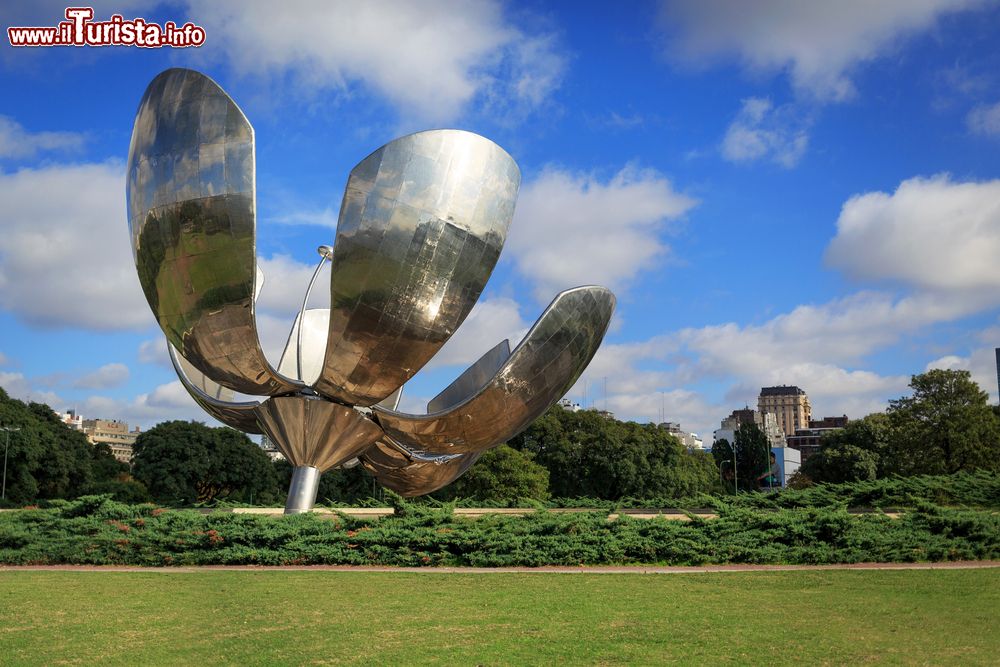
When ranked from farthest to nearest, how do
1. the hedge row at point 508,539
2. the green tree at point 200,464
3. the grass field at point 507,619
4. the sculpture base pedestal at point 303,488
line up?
the green tree at point 200,464 < the sculpture base pedestal at point 303,488 < the hedge row at point 508,539 < the grass field at point 507,619

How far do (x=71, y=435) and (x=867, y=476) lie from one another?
159ft

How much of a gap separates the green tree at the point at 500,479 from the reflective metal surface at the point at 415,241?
27.4 m

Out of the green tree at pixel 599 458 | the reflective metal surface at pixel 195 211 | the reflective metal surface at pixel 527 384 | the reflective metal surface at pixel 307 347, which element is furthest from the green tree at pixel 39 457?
the reflective metal surface at pixel 195 211

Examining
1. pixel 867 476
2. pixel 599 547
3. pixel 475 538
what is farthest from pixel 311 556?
pixel 867 476

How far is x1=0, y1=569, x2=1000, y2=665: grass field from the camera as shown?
22.8 ft

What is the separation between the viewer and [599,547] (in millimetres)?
13500

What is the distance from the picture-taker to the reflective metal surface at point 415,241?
498 inches

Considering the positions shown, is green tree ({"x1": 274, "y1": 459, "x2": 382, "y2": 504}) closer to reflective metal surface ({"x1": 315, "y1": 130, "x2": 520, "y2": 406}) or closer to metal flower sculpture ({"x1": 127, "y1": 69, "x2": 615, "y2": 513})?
metal flower sculpture ({"x1": 127, "y1": 69, "x2": 615, "y2": 513})

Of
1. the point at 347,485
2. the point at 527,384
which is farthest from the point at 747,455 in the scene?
the point at 527,384

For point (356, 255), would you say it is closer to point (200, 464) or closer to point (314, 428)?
point (314, 428)

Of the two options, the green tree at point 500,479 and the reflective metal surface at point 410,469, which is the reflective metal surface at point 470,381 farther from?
the green tree at point 500,479

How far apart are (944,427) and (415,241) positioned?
1232 inches

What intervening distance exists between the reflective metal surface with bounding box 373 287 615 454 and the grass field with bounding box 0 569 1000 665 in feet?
12.0

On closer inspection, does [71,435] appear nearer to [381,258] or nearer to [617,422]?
[617,422]
